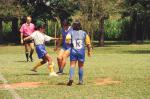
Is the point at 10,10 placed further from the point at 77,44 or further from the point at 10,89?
the point at 10,89

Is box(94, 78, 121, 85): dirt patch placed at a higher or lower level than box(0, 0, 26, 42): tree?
lower

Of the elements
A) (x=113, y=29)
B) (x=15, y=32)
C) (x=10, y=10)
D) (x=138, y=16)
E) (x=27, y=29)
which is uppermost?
(x=10, y=10)

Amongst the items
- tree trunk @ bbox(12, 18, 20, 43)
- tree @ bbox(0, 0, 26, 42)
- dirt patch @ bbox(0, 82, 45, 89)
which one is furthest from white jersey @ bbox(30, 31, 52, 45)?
tree trunk @ bbox(12, 18, 20, 43)

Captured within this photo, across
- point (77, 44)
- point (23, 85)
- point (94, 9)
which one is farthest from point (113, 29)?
point (23, 85)

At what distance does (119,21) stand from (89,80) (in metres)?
53.4

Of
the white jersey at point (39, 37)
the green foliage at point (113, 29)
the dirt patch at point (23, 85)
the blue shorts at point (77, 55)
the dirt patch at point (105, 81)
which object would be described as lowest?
the green foliage at point (113, 29)

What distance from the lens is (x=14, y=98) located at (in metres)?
11.9

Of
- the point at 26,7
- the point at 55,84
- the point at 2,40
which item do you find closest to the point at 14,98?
the point at 55,84

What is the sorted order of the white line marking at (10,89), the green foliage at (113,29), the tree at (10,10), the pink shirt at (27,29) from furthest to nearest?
1. the green foliage at (113,29)
2. the tree at (10,10)
3. the pink shirt at (27,29)
4. the white line marking at (10,89)

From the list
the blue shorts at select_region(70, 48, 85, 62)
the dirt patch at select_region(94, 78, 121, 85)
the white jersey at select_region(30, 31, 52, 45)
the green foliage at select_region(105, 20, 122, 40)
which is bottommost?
the green foliage at select_region(105, 20, 122, 40)

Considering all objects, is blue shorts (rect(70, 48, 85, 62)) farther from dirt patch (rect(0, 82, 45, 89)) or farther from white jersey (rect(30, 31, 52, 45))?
white jersey (rect(30, 31, 52, 45))

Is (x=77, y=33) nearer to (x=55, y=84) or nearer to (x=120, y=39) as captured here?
(x=55, y=84)

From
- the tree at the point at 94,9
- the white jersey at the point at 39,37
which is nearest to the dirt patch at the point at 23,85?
the white jersey at the point at 39,37

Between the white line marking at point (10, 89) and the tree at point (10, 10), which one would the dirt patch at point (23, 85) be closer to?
the white line marking at point (10, 89)
